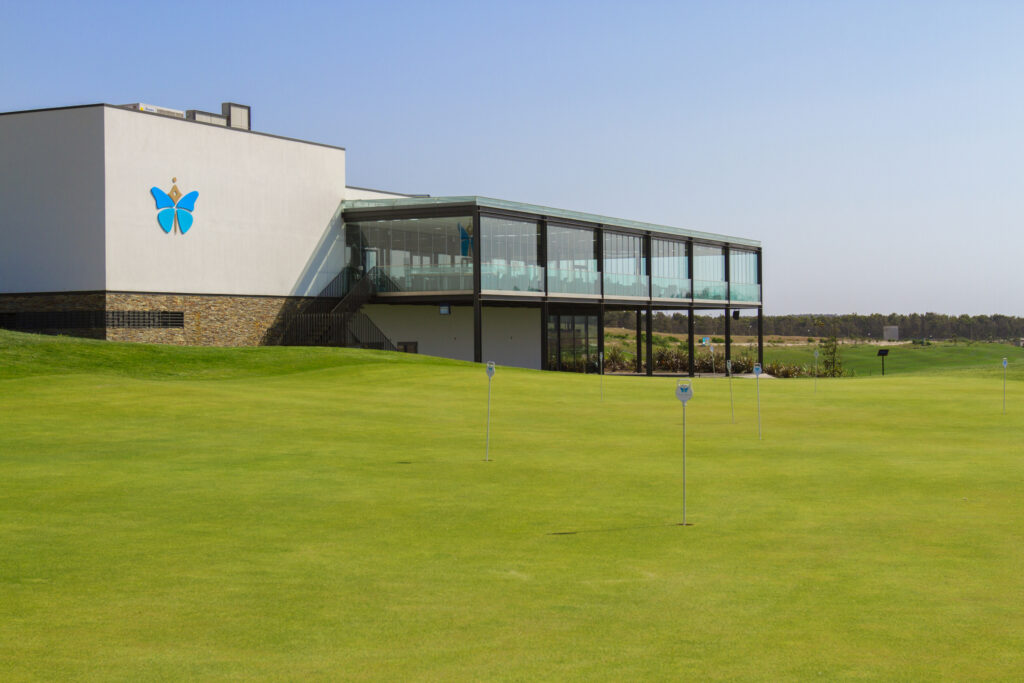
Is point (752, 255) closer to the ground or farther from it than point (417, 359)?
farther from it

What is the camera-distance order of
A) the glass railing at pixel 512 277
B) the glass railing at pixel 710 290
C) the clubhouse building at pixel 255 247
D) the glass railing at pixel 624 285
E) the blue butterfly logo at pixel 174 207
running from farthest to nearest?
the glass railing at pixel 710 290
the glass railing at pixel 624 285
the glass railing at pixel 512 277
the blue butterfly logo at pixel 174 207
the clubhouse building at pixel 255 247

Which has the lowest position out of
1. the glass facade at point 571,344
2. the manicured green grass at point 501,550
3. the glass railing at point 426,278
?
the manicured green grass at point 501,550

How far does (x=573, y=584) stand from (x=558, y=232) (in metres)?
39.3

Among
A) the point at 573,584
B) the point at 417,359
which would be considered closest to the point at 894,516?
the point at 573,584

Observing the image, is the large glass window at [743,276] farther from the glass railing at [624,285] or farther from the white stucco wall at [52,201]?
the white stucco wall at [52,201]

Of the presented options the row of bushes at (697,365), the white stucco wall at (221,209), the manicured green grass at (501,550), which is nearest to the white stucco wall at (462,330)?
A: the white stucco wall at (221,209)

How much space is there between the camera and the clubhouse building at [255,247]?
3712cm

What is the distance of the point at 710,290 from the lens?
5603cm

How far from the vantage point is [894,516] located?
34.0 feet

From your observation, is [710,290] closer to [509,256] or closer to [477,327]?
[509,256]

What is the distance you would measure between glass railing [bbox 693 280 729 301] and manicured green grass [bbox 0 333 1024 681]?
36.1 m

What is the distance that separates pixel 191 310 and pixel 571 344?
23.6 m

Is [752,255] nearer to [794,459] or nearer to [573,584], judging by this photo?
[794,459]

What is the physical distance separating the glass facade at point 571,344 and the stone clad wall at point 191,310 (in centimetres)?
1661
